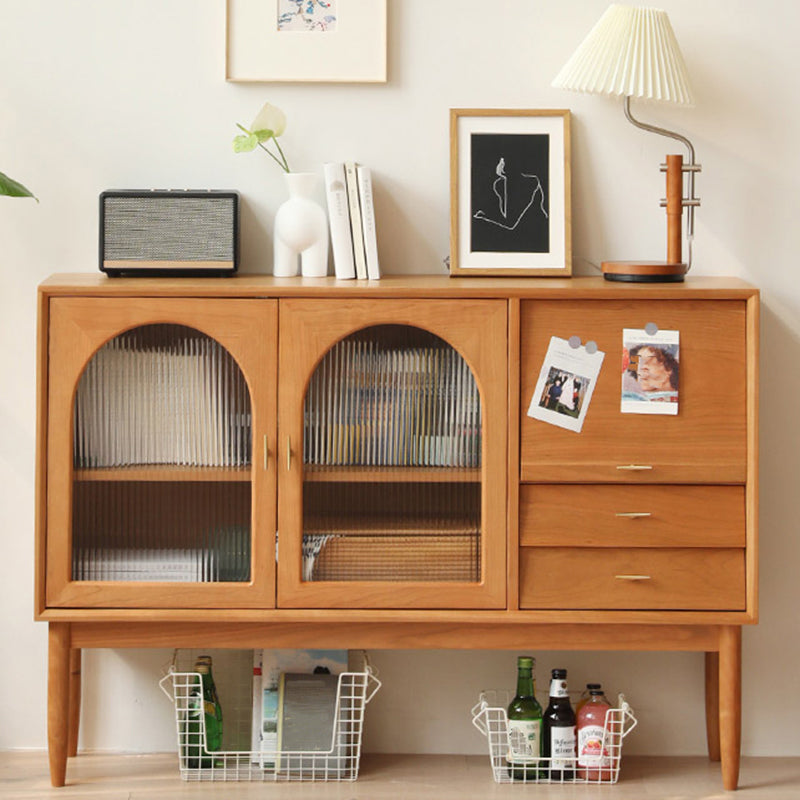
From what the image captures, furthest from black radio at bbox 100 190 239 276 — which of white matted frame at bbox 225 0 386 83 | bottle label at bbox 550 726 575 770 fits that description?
bottle label at bbox 550 726 575 770

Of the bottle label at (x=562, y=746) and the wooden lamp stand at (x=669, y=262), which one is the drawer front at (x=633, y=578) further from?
the wooden lamp stand at (x=669, y=262)

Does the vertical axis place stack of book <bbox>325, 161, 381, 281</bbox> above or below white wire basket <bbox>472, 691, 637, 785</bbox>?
above

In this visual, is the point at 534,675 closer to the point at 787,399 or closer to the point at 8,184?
the point at 787,399

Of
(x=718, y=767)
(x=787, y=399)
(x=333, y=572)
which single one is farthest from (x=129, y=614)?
(x=787, y=399)

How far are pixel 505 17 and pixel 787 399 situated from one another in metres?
0.98

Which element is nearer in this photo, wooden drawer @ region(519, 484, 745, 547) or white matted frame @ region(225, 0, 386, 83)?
wooden drawer @ region(519, 484, 745, 547)

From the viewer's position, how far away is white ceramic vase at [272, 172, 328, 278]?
2.39 m

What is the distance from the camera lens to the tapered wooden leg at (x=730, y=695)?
2250 millimetres

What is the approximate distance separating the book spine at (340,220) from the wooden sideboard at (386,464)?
0.53 ft

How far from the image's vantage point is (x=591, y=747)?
238cm

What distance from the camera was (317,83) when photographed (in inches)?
97.8

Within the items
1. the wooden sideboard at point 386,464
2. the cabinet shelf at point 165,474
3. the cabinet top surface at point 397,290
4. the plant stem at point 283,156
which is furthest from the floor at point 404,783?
the plant stem at point 283,156

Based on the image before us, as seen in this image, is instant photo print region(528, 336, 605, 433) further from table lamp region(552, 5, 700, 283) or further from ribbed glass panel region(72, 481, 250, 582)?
ribbed glass panel region(72, 481, 250, 582)

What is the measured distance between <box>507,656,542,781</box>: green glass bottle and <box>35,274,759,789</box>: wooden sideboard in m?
0.20
